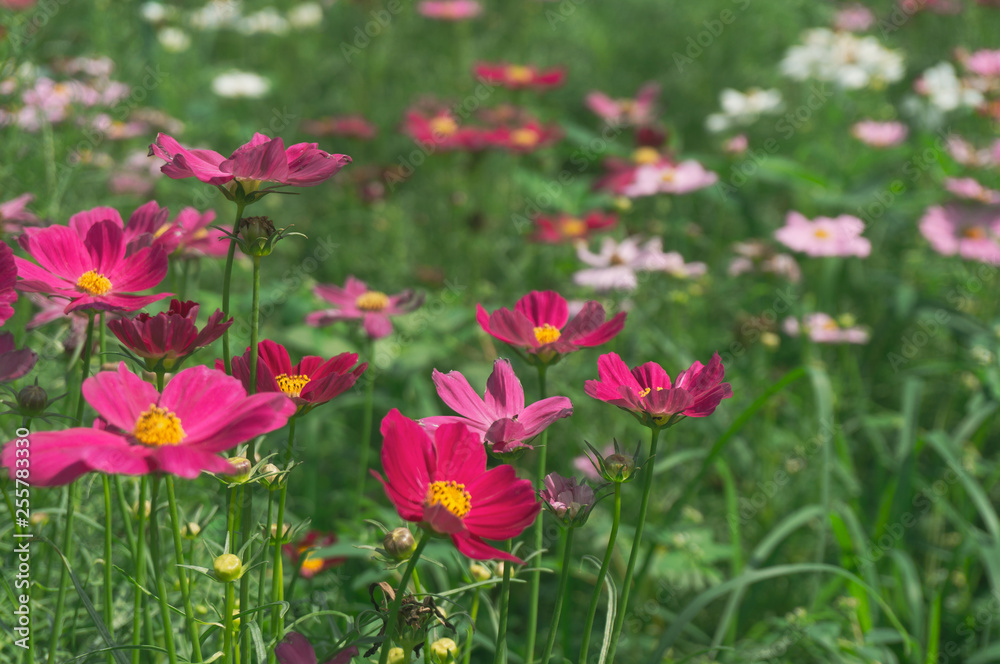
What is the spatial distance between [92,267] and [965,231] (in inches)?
85.9

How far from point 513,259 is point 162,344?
2349 millimetres

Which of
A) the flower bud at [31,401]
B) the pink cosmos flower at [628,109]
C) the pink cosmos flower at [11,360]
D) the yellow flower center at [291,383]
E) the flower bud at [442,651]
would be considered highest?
the pink cosmos flower at [11,360]

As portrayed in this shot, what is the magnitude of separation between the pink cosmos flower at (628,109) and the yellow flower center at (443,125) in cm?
54

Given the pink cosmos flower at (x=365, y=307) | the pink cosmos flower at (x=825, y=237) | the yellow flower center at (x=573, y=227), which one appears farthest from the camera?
the yellow flower center at (x=573, y=227)

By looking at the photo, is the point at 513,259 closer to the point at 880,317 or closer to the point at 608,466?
the point at 880,317

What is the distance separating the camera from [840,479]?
5.94 feet

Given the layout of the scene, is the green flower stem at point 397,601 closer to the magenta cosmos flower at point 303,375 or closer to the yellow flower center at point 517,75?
the magenta cosmos flower at point 303,375

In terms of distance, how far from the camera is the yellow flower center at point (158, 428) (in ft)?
1.90

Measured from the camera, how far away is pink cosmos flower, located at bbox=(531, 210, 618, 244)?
218 centimetres

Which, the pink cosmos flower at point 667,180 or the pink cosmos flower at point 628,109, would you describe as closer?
the pink cosmos flower at point 667,180

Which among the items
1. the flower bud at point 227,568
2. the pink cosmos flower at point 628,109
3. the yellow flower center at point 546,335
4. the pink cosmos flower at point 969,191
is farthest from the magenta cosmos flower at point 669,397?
the pink cosmos flower at point 628,109

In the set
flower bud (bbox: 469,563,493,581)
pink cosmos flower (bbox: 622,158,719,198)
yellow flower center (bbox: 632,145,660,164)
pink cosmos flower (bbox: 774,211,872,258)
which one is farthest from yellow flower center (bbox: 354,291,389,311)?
yellow flower center (bbox: 632,145,660,164)

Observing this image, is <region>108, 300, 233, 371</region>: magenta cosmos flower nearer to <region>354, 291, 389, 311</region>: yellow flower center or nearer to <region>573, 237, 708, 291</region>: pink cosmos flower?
<region>354, 291, 389, 311</region>: yellow flower center

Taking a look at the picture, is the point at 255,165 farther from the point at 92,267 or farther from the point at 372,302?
the point at 372,302
